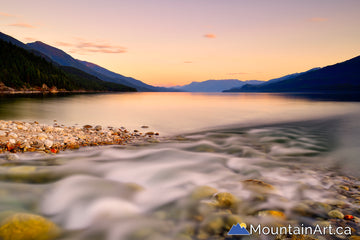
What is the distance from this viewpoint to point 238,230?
4.65 meters

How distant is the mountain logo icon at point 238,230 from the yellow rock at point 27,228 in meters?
3.82

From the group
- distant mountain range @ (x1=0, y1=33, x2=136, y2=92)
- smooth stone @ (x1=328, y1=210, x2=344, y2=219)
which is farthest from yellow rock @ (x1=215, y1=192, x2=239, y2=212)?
distant mountain range @ (x1=0, y1=33, x2=136, y2=92)

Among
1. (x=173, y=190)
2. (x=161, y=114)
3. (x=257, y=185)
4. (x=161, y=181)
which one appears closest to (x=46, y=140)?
(x=161, y=181)

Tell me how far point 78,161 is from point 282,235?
8042 mm

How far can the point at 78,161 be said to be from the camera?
897 cm

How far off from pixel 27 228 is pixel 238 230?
448 centimetres

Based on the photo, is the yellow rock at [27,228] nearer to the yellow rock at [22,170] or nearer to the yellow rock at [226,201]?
the yellow rock at [22,170]

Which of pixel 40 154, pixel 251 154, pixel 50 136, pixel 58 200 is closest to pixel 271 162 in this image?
pixel 251 154

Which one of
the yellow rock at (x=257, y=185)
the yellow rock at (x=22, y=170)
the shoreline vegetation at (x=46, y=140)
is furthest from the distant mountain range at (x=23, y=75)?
the yellow rock at (x=257, y=185)

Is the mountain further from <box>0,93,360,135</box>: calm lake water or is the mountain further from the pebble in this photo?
the pebble

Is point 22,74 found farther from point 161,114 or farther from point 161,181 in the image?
point 161,181

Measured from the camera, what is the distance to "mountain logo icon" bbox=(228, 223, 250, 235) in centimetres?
456

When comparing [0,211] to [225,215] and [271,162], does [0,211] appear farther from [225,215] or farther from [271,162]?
[271,162]

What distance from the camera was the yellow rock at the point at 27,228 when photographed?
4070mm
